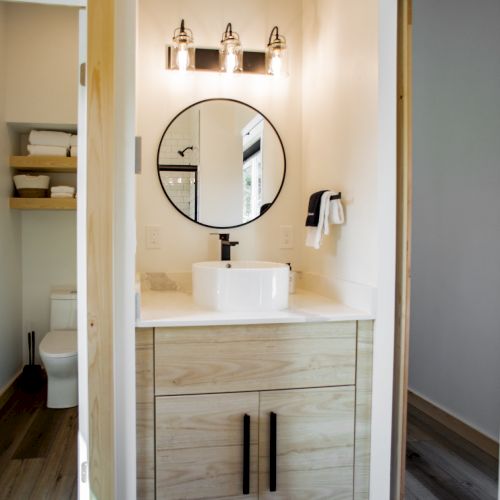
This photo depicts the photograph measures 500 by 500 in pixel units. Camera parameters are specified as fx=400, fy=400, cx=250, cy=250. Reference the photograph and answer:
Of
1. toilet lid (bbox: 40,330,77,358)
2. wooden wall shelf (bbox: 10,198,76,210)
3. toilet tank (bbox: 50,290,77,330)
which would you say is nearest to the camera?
toilet lid (bbox: 40,330,77,358)

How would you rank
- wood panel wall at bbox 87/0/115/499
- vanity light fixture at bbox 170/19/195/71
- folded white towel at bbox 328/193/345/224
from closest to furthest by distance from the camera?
1. wood panel wall at bbox 87/0/115/499
2. folded white towel at bbox 328/193/345/224
3. vanity light fixture at bbox 170/19/195/71

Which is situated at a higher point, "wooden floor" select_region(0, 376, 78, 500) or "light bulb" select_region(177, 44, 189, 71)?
"light bulb" select_region(177, 44, 189, 71)

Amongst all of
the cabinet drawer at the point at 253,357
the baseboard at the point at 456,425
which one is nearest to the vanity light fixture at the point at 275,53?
the cabinet drawer at the point at 253,357

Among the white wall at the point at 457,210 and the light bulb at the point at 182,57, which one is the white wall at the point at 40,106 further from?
the white wall at the point at 457,210

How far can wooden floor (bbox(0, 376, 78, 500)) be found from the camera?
5.74 ft

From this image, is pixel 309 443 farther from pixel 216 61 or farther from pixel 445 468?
pixel 216 61

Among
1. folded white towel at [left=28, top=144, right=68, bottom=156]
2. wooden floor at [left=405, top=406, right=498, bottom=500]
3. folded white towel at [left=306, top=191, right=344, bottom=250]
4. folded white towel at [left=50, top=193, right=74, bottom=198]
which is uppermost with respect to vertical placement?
folded white towel at [left=28, top=144, right=68, bottom=156]

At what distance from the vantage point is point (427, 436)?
220cm

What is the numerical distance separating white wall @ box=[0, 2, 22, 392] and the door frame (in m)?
2.46

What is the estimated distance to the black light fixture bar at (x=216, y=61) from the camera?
1.98m

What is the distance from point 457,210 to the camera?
230 cm

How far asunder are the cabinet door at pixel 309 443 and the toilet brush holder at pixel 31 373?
218cm

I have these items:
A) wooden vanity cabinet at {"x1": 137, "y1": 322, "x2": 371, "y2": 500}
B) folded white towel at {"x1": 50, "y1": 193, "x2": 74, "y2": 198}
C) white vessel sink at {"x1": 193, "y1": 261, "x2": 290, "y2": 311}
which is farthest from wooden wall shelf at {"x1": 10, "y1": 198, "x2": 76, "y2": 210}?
wooden vanity cabinet at {"x1": 137, "y1": 322, "x2": 371, "y2": 500}

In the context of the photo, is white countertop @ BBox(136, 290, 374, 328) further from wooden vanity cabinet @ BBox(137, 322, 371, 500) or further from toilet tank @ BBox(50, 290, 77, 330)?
toilet tank @ BBox(50, 290, 77, 330)
